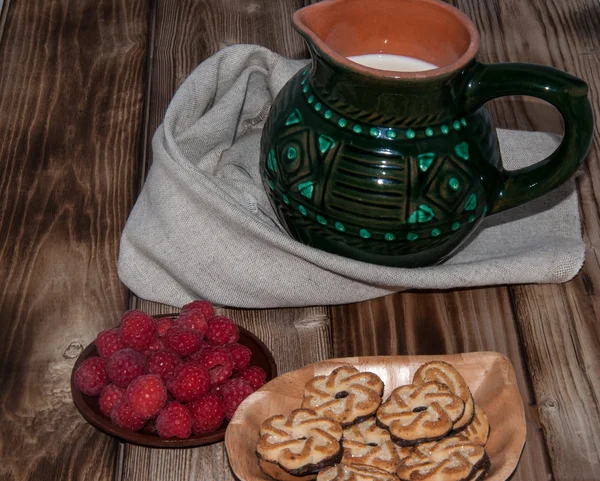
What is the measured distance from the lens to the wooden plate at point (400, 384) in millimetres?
763

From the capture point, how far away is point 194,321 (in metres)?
0.88

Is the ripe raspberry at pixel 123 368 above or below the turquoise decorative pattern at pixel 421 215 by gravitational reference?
below

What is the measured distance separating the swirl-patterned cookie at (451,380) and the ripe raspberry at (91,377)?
0.28m

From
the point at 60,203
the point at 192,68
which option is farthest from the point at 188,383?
the point at 192,68

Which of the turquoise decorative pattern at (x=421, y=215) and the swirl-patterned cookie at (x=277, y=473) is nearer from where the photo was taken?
the swirl-patterned cookie at (x=277, y=473)

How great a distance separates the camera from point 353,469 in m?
0.74

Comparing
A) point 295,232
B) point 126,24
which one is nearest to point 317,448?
point 295,232

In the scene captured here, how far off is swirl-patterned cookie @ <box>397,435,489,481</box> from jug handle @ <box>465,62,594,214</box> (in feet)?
0.92

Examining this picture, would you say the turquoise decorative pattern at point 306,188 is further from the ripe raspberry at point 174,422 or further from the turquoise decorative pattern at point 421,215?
the ripe raspberry at point 174,422

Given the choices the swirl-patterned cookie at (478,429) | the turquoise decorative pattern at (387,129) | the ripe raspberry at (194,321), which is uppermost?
the turquoise decorative pattern at (387,129)

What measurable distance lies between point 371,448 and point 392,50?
0.41 meters

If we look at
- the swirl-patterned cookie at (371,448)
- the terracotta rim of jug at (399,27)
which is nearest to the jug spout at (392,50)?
the terracotta rim of jug at (399,27)

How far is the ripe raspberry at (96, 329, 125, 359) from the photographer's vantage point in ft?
2.83

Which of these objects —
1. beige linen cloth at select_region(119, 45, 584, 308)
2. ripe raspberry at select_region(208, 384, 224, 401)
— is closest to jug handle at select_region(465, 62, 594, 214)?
beige linen cloth at select_region(119, 45, 584, 308)
